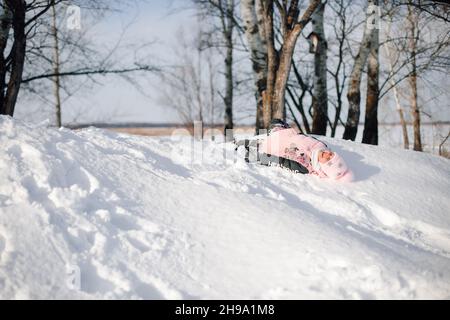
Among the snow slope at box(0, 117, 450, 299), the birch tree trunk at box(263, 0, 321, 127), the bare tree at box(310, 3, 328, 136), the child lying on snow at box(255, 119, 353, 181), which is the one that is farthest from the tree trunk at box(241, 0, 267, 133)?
the snow slope at box(0, 117, 450, 299)

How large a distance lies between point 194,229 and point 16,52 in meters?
4.74

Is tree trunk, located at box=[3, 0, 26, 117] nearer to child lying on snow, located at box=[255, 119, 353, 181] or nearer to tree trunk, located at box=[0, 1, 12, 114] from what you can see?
tree trunk, located at box=[0, 1, 12, 114]

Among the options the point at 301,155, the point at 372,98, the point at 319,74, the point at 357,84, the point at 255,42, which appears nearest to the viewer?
the point at 301,155

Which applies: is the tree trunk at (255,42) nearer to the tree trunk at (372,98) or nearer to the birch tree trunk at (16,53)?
the tree trunk at (372,98)

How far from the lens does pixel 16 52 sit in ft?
18.9

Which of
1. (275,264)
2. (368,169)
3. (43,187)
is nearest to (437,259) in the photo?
(275,264)

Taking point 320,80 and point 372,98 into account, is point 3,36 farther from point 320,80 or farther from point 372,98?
point 372,98

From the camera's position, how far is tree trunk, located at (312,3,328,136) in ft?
23.9

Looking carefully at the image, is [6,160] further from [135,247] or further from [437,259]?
[437,259]

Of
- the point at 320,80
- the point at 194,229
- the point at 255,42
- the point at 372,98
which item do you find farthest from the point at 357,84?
the point at 194,229

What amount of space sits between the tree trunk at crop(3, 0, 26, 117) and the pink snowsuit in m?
4.12

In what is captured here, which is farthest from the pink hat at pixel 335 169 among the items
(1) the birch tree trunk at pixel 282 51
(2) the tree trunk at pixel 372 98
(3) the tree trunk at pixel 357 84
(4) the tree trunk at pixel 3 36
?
(4) the tree trunk at pixel 3 36

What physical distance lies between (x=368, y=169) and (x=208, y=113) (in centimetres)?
1184

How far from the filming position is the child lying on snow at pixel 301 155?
419 centimetres
